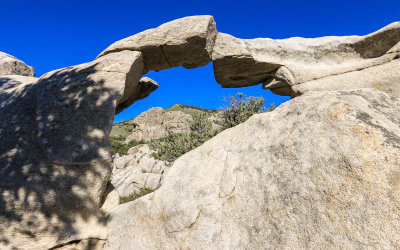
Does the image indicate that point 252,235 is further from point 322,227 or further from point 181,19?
point 181,19

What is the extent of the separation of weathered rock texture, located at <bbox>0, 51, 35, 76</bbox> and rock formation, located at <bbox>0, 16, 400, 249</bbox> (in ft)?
6.36

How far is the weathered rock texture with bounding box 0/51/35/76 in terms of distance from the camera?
28.3 ft

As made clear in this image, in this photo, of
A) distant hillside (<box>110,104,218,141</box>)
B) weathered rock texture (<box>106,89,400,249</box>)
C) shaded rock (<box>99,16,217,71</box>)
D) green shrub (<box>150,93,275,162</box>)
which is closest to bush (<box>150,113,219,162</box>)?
green shrub (<box>150,93,275,162</box>)

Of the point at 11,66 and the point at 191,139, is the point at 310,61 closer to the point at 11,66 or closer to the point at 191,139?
the point at 11,66

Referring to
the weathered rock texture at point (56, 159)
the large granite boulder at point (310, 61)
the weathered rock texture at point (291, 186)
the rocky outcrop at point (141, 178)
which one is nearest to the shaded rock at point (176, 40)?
the large granite boulder at point (310, 61)

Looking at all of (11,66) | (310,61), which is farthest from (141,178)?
(310,61)

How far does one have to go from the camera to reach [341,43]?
277 inches

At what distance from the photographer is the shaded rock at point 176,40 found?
6953 mm

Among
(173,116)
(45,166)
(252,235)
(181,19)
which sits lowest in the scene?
(252,235)

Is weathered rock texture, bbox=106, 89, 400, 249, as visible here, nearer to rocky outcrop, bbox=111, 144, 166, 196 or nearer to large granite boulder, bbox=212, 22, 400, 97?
large granite boulder, bbox=212, 22, 400, 97

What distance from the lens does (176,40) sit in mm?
7012

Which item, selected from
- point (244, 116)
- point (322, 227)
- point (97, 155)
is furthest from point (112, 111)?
point (244, 116)

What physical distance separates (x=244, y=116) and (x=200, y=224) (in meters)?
17.9

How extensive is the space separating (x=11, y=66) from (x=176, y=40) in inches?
264
